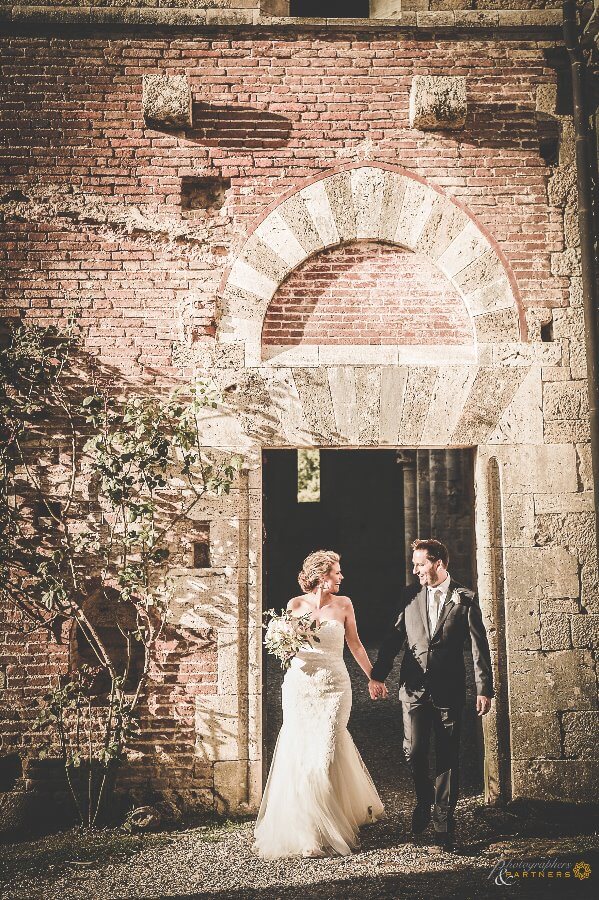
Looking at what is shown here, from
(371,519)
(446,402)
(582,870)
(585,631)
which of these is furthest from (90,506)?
(371,519)

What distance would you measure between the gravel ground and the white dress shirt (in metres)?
1.31

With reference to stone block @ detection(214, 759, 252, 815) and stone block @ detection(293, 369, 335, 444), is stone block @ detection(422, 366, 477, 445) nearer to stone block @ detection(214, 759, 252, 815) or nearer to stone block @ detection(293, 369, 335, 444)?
A: stone block @ detection(293, 369, 335, 444)

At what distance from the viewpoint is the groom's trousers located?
4.06 m

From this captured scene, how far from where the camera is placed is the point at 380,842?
162 inches

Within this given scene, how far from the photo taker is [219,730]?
4641mm

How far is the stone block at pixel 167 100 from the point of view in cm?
492

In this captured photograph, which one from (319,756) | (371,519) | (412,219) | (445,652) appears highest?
(412,219)

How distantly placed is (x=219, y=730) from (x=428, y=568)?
6.03 feet

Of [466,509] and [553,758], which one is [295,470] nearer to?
[466,509]

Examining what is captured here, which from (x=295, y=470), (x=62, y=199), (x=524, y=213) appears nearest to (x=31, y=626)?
(x=62, y=199)

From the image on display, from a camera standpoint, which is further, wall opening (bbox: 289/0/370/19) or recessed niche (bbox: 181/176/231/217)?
wall opening (bbox: 289/0/370/19)

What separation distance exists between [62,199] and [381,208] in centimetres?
236

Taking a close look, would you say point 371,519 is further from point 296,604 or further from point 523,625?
point 296,604

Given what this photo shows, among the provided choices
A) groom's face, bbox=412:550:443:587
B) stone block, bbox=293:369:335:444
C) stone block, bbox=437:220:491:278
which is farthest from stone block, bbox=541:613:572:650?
stone block, bbox=437:220:491:278
